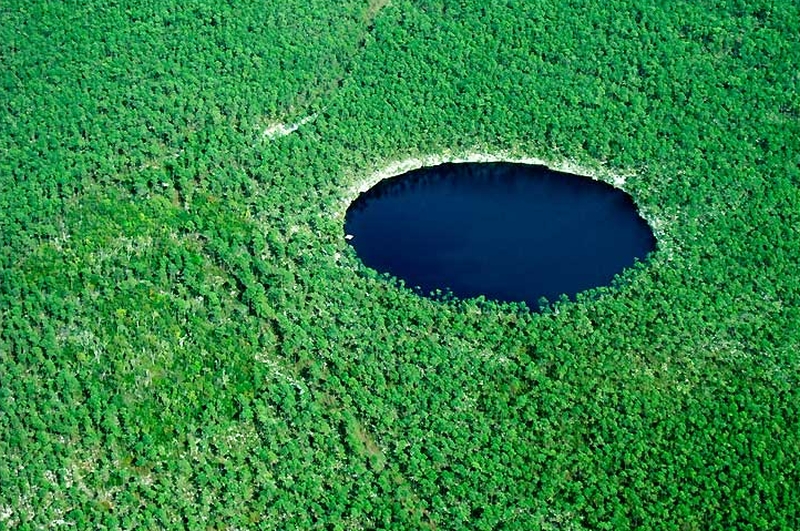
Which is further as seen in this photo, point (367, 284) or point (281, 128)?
point (281, 128)

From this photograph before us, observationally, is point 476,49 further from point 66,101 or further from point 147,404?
point 147,404

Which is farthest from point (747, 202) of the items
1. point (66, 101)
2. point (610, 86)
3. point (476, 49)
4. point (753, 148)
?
A: point (66, 101)

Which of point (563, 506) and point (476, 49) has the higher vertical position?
point (476, 49)

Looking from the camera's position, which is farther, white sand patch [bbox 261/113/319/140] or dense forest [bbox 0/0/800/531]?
white sand patch [bbox 261/113/319/140]

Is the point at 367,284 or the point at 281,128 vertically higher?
the point at 281,128
